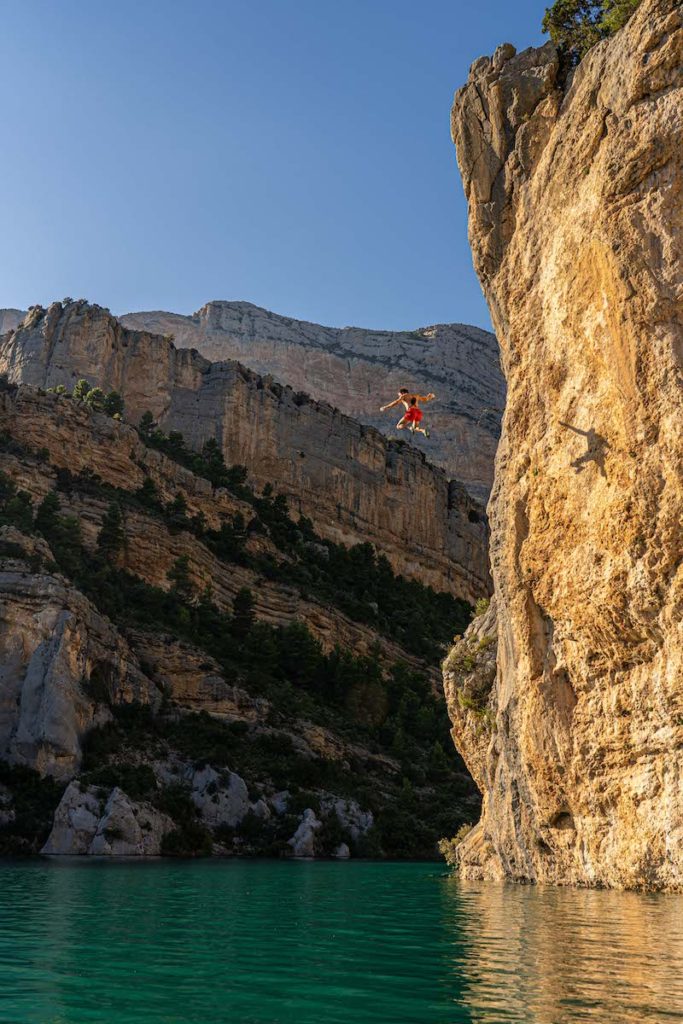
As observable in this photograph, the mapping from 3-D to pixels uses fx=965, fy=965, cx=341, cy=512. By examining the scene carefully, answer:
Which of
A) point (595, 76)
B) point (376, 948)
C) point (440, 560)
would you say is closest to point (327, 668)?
point (440, 560)

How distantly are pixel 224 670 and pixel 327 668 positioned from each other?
1140 cm

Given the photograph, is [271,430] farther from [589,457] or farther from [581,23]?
[589,457]

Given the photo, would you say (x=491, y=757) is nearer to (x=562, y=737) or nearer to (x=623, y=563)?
(x=562, y=737)

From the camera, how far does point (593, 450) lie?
18.7 m

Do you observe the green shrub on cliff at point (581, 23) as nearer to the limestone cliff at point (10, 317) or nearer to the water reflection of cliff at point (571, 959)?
the water reflection of cliff at point (571, 959)

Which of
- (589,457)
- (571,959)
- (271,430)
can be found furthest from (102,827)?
(271,430)

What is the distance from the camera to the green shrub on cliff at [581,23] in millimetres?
22719

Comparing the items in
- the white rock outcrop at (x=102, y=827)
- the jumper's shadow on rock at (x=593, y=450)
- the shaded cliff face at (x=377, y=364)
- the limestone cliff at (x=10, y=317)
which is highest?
the limestone cliff at (x=10, y=317)

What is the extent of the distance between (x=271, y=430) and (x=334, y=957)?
8125 cm

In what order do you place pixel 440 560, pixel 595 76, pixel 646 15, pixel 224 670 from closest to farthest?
pixel 646 15 < pixel 595 76 < pixel 224 670 < pixel 440 560

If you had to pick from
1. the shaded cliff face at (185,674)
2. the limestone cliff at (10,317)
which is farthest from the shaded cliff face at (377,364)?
the shaded cliff face at (185,674)

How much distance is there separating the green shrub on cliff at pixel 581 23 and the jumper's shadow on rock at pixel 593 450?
9688mm

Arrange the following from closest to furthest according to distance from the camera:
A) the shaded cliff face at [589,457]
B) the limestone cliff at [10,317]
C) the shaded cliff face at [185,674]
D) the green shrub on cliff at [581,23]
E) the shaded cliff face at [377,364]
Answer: the shaded cliff face at [589,457] < the green shrub on cliff at [581,23] < the shaded cliff face at [185,674] < the shaded cliff face at [377,364] < the limestone cliff at [10,317]

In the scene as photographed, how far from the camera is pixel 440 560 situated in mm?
93188
